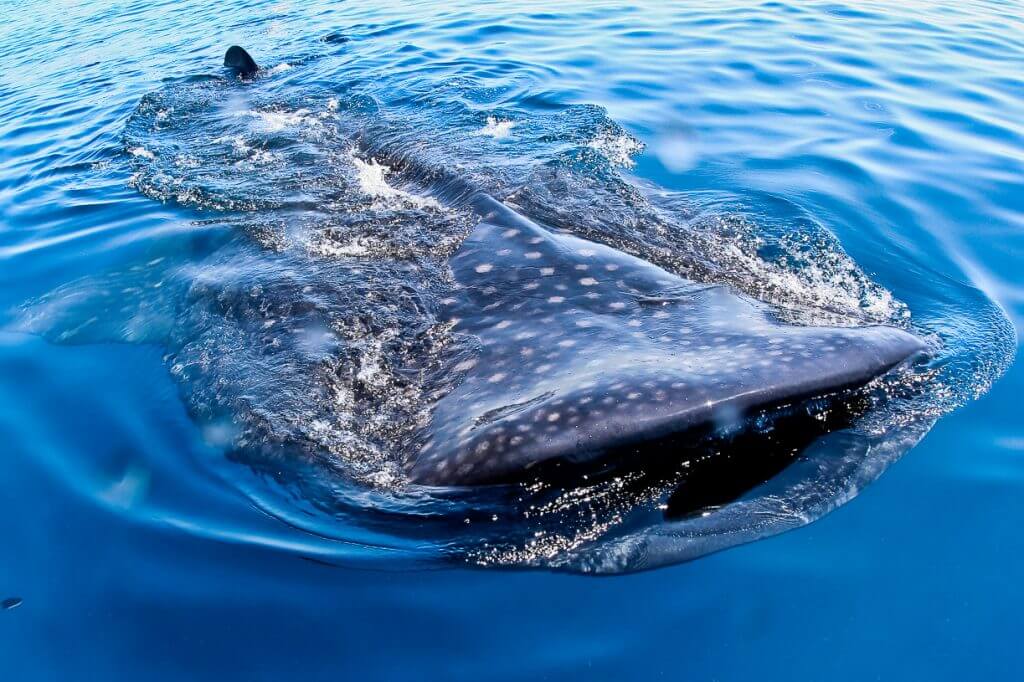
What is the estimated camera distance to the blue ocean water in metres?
3.83

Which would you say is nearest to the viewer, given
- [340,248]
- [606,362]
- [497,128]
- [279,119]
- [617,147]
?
[606,362]

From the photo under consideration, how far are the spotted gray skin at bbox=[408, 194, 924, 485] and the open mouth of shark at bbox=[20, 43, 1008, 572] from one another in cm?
2

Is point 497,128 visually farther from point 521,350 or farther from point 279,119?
point 521,350

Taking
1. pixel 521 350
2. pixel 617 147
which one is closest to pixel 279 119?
pixel 617 147

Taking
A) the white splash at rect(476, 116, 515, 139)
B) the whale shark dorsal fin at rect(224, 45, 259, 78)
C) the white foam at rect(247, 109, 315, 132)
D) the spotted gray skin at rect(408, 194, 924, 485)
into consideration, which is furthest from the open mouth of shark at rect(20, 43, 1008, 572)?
the whale shark dorsal fin at rect(224, 45, 259, 78)

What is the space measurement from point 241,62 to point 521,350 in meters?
10.6

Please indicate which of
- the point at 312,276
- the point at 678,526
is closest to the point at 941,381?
the point at 678,526

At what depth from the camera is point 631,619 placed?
12.5 feet

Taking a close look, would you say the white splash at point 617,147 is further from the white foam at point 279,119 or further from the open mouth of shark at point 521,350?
the white foam at point 279,119

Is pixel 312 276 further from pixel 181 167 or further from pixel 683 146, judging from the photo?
pixel 683 146

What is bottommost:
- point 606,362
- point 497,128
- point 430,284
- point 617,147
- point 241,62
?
point 430,284

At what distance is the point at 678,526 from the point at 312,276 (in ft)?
14.0

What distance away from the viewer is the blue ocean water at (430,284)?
3834mm

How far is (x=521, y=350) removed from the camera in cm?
525
